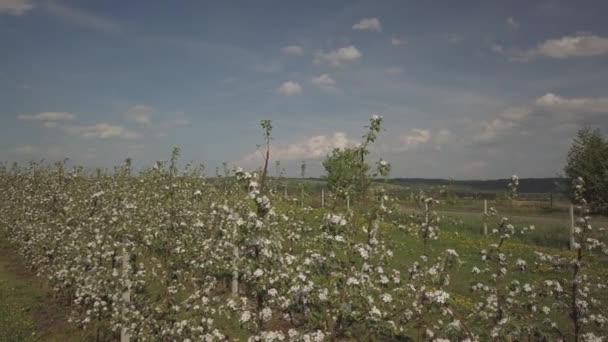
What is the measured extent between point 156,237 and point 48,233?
7842 mm

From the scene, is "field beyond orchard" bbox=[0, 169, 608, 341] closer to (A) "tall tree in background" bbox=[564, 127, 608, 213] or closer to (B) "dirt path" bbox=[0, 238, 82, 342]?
(B) "dirt path" bbox=[0, 238, 82, 342]

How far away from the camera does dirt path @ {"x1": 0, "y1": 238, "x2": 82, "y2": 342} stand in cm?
1284

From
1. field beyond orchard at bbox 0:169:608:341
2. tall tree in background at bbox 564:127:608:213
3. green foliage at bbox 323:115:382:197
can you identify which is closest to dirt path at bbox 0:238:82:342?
field beyond orchard at bbox 0:169:608:341

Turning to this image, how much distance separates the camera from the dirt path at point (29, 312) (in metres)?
12.8

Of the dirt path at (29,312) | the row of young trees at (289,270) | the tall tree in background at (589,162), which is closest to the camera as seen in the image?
the row of young trees at (289,270)

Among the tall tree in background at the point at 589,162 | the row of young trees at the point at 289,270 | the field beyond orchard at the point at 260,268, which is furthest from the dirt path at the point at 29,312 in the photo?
the tall tree in background at the point at 589,162

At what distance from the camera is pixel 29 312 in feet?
48.8

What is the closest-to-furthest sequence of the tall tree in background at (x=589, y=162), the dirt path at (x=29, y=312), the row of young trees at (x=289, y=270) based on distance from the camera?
the row of young trees at (x=289, y=270) < the dirt path at (x=29, y=312) < the tall tree in background at (x=589, y=162)

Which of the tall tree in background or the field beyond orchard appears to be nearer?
the field beyond orchard

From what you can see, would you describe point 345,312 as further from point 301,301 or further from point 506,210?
point 506,210

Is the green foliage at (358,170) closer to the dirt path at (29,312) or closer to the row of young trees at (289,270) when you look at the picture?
the row of young trees at (289,270)

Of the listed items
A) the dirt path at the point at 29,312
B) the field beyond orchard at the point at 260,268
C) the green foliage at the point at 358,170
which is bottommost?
the dirt path at the point at 29,312

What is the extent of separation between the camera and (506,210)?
185 feet

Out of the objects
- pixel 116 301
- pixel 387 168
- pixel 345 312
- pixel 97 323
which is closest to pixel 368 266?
pixel 345 312
